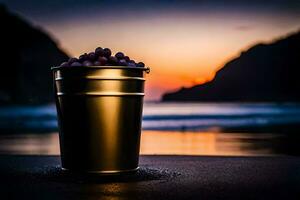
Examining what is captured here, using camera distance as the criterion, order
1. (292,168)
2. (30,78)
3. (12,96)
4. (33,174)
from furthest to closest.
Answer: (30,78) < (12,96) < (292,168) < (33,174)

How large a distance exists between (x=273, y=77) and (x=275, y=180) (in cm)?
13028

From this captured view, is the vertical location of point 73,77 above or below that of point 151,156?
above

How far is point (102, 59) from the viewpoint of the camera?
7.62 m

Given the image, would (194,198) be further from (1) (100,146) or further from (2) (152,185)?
(1) (100,146)

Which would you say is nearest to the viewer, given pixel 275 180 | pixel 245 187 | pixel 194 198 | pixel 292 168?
pixel 194 198

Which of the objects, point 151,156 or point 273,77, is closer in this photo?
point 151,156

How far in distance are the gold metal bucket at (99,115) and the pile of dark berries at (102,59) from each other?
179mm

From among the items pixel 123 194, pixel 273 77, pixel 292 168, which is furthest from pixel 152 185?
pixel 273 77

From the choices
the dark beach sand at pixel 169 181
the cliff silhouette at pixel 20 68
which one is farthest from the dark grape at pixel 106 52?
the cliff silhouette at pixel 20 68

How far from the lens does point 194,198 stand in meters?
5.94

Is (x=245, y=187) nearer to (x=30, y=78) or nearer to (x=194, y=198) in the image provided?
(x=194, y=198)

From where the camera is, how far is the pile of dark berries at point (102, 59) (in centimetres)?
763

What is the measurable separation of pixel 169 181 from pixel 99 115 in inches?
39.9

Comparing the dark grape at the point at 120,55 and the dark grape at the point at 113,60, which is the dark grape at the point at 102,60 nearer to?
the dark grape at the point at 113,60
